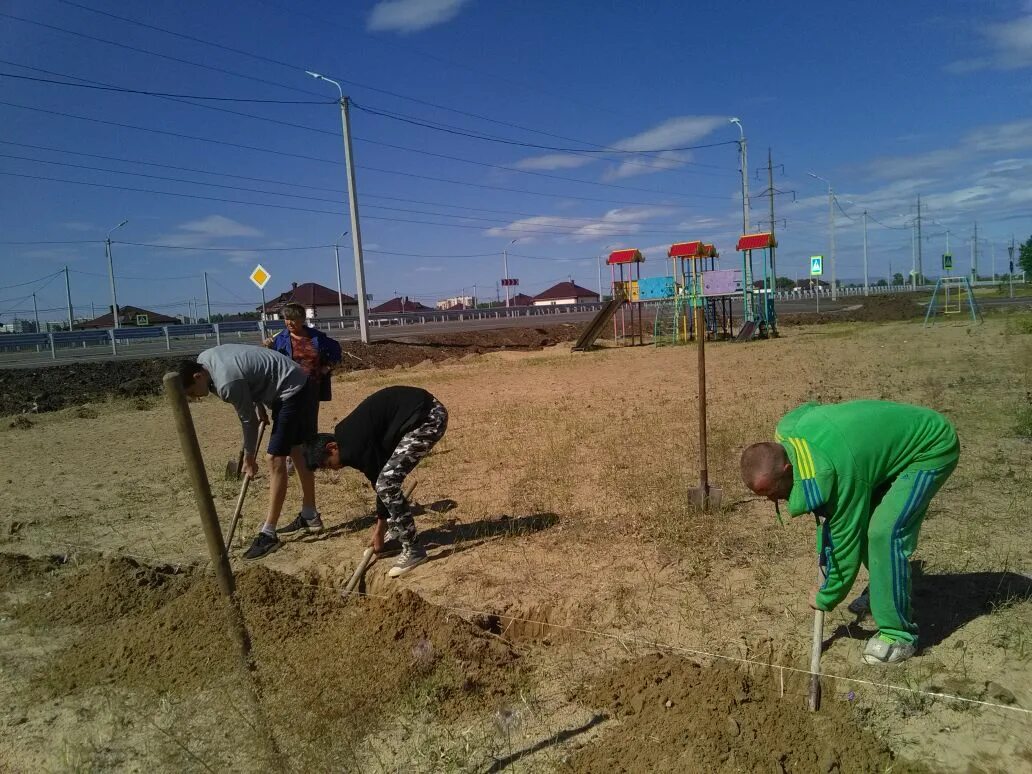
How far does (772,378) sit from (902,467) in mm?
9928

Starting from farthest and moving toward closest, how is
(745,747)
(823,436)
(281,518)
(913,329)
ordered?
(913,329) < (281,518) < (823,436) < (745,747)

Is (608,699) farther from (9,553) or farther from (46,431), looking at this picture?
(46,431)

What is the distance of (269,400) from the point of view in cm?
496

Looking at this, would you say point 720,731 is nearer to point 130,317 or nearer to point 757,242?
point 757,242

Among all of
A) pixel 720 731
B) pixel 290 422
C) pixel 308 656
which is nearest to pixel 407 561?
pixel 308 656

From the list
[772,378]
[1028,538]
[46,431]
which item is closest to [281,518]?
[1028,538]

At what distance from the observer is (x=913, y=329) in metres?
22.0

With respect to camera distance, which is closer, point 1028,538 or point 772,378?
point 1028,538

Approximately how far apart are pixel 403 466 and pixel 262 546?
58.1 inches

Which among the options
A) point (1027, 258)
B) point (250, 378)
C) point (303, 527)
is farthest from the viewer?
point (1027, 258)

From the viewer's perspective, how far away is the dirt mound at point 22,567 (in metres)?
4.71

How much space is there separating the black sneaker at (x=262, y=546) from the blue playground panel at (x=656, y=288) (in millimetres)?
19399

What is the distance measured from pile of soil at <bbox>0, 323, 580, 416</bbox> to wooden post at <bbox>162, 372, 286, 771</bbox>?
12.0m

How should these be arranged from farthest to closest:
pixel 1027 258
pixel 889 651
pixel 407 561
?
pixel 1027 258, pixel 407 561, pixel 889 651
